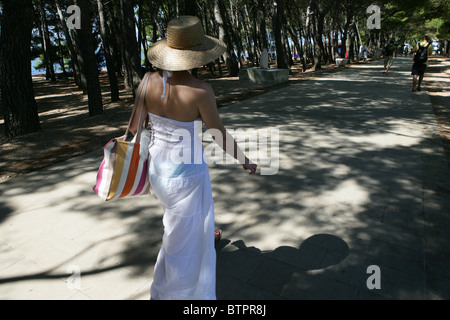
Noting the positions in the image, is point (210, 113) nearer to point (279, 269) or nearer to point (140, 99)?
point (140, 99)

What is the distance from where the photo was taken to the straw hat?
71.1 inches

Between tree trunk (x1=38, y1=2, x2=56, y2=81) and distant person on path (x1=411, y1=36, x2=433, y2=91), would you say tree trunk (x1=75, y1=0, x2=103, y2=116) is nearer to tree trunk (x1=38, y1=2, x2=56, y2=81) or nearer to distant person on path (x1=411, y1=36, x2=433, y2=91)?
distant person on path (x1=411, y1=36, x2=433, y2=91)

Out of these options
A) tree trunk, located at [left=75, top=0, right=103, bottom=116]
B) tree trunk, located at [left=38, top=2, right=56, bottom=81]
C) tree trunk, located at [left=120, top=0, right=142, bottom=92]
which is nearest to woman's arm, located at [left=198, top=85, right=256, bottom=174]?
tree trunk, located at [left=75, top=0, right=103, bottom=116]

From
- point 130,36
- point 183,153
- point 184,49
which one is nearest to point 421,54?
point 130,36

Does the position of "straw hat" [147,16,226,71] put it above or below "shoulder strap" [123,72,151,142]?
above

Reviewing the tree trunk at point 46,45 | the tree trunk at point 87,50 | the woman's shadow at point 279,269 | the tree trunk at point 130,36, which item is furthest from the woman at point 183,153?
the tree trunk at point 46,45

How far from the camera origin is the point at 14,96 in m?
6.46

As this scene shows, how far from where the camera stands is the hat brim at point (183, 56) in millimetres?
1793

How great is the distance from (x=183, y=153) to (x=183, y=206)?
0.34 meters

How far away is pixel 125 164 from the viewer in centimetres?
197

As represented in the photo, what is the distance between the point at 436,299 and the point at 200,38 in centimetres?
246

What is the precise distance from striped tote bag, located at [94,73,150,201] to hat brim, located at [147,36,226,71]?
0.55 feet

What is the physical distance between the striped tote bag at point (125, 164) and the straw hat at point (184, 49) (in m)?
0.20
